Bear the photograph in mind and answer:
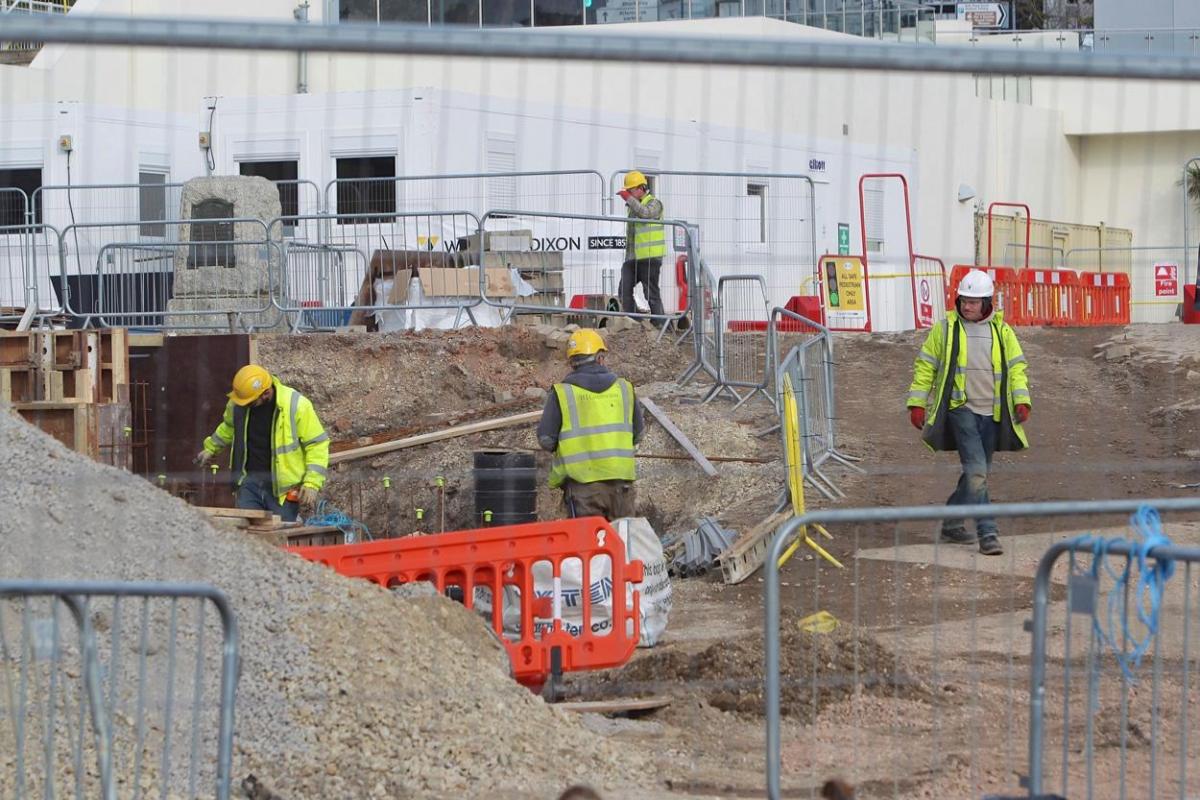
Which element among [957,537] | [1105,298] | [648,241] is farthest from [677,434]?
[1105,298]

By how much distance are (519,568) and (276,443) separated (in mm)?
3398

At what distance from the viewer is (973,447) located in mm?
10633

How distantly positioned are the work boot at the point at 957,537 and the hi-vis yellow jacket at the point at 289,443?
4.33m

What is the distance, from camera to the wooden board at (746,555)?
11391mm

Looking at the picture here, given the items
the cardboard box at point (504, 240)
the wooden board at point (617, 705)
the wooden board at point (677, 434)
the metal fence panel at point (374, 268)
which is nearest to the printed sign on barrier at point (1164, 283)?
the cardboard box at point (504, 240)

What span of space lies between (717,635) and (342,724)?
12.9ft

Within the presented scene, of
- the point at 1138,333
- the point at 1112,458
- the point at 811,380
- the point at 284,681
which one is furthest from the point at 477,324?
the point at 284,681

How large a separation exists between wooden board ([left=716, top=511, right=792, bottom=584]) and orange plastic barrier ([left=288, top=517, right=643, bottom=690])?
3.07 meters

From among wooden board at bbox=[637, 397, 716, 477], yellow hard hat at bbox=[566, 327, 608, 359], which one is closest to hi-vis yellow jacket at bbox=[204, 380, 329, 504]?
yellow hard hat at bbox=[566, 327, 608, 359]

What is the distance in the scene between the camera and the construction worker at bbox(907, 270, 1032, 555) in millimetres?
10617

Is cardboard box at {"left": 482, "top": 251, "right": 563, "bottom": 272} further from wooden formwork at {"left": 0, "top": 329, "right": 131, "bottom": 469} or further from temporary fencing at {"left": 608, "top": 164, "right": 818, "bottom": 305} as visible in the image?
wooden formwork at {"left": 0, "top": 329, "right": 131, "bottom": 469}

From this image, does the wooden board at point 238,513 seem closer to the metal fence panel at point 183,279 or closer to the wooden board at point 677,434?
the wooden board at point 677,434

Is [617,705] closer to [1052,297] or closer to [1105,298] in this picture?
[1052,297]

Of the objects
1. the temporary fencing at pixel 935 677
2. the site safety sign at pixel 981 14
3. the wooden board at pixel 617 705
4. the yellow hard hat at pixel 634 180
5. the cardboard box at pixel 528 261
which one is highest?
the site safety sign at pixel 981 14
